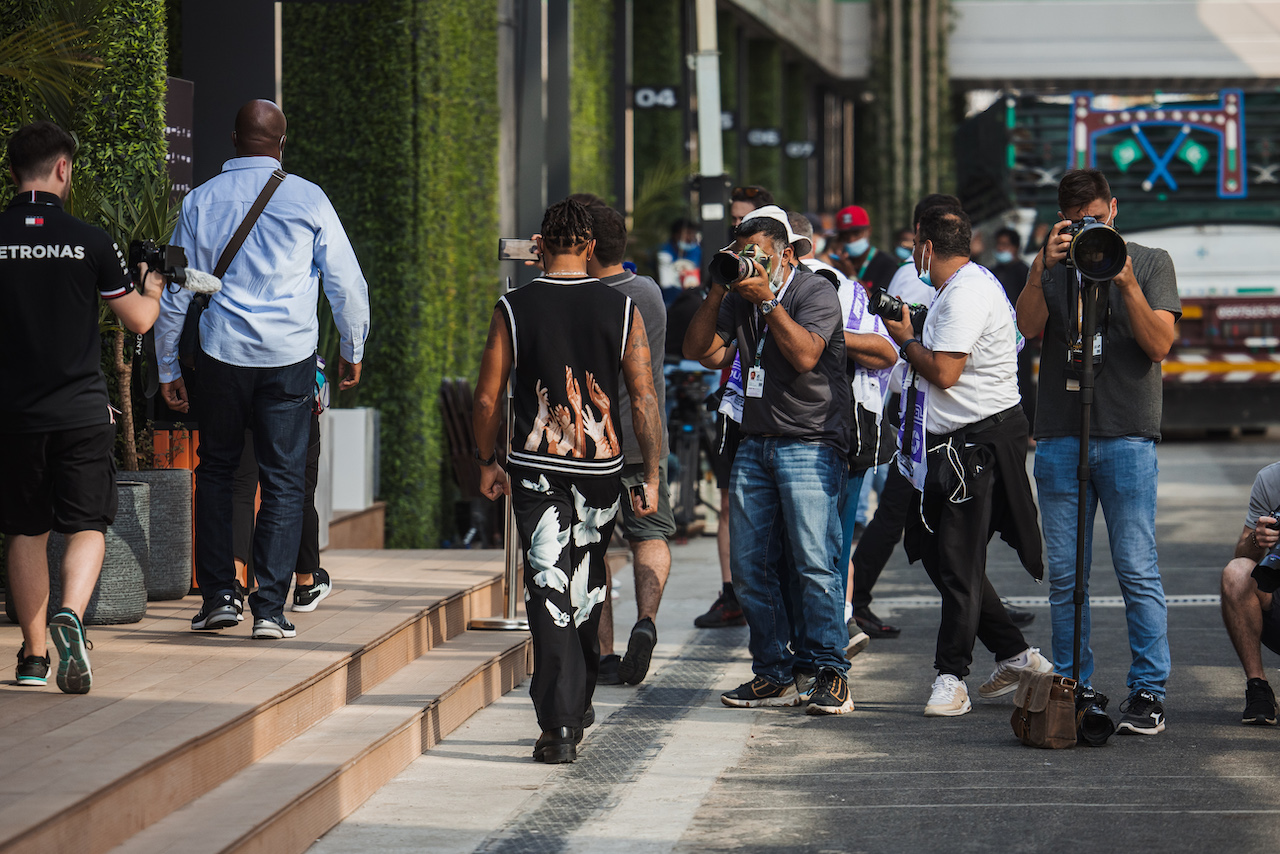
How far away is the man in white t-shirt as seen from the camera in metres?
6.41

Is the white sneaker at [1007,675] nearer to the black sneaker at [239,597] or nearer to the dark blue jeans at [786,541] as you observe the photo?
the dark blue jeans at [786,541]

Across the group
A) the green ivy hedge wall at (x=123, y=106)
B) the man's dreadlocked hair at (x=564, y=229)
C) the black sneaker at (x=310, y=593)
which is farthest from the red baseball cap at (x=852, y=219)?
the man's dreadlocked hair at (x=564, y=229)

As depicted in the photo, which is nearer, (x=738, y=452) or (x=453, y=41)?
(x=738, y=452)

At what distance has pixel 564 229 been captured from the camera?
5.74 m

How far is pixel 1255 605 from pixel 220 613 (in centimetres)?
394

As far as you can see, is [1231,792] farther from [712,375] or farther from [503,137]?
[503,137]

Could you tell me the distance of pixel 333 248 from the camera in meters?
6.34

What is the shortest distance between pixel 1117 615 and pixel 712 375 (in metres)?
3.86

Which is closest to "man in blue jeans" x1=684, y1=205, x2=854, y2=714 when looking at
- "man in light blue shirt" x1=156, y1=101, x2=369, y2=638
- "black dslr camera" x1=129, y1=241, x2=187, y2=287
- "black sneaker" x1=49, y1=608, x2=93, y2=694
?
"man in light blue shirt" x1=156, y1=101, x2=369, y2=638

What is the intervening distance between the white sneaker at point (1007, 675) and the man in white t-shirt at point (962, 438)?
0.73ft

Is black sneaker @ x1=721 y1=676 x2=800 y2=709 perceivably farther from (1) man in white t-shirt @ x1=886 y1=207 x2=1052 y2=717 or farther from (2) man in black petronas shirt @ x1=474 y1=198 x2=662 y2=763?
(2) man in black petronas shirt @ x1=474 y1=198 x2=662 y2=763

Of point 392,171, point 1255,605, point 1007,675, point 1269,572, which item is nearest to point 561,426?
point 1007,675

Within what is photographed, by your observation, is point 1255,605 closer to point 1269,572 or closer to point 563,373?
point 1269,572

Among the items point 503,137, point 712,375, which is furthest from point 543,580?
point 503,137
